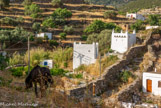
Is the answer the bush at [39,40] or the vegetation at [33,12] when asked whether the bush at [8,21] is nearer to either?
the vegetation at [33,12]

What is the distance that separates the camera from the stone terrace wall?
333 inches

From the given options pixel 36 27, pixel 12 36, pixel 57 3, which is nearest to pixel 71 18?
pixel 57 3

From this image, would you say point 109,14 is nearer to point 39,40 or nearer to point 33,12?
point 33,12

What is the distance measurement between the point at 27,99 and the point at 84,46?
9.39 metres

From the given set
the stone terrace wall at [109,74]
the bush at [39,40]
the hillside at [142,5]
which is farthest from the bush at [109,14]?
the hillside at [142,5]

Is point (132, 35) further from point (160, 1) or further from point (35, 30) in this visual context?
point (160, 1)

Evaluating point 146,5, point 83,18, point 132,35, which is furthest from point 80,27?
point 146,5

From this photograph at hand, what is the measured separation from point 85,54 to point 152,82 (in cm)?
469

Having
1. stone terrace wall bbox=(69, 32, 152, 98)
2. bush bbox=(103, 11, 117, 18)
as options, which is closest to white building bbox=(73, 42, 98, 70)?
stone terrace wall bbox=(69, 32, 152, 98)

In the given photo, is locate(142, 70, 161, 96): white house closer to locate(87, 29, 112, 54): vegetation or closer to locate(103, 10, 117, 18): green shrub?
locate(87, 29, 112, 54): vegetation

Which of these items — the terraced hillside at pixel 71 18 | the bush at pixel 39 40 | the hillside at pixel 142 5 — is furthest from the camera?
the hillside at pixel 142 5

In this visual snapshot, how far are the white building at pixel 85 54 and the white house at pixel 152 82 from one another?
3630 mm

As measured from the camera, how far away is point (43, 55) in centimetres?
Result: 1523

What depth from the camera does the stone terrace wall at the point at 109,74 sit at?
27.8 feet
